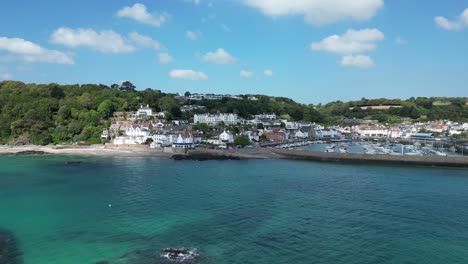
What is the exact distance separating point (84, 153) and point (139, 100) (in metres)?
22.4

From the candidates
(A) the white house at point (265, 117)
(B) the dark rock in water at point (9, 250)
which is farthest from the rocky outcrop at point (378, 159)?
(A) the white house at point (265, 117)

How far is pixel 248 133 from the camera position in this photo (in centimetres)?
5044

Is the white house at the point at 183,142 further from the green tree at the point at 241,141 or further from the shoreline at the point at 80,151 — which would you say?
the green tree at the point at 241,141

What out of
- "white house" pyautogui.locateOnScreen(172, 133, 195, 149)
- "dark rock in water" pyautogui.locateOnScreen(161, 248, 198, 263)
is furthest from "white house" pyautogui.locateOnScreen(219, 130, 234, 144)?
"dark rock in water" pyautogui.locateOnScreen(161, 248, 198, 263)

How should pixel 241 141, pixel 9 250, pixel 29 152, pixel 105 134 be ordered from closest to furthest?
pixel 9 250 → pixel 29 152 → pixel 241 141 → pixel 105 134

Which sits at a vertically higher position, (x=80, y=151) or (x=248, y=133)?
(x=248, y=133)

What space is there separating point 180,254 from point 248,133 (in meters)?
38.8

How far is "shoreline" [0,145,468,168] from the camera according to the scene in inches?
1272

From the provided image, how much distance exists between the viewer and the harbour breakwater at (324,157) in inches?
1246

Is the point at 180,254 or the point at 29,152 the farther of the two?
the point at 29,152

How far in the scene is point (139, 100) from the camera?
60.7 metres

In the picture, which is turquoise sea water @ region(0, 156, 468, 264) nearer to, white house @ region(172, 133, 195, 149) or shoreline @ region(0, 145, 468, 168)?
shoreline @ region(0, 145, 468, 168)

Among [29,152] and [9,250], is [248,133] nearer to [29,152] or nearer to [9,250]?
[29,152]

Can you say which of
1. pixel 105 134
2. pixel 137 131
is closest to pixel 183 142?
pixel 137 131
